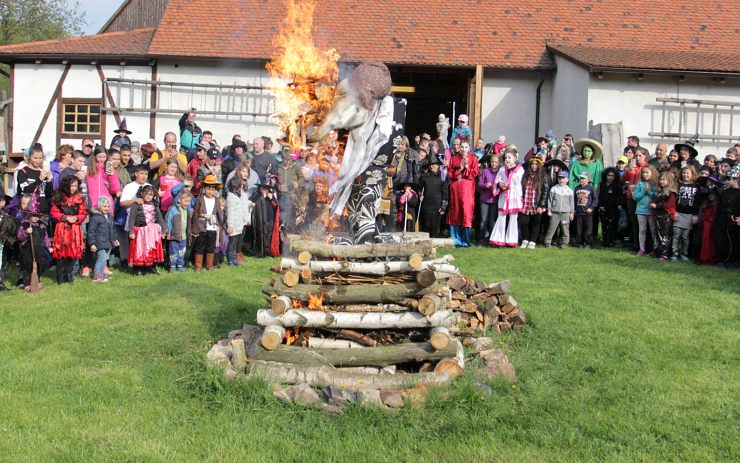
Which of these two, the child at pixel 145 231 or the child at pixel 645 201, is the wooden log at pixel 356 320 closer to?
the child at pixel 145 231

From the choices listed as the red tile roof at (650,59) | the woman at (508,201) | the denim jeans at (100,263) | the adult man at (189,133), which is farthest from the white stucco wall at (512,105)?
the denim jeans at (100,263)

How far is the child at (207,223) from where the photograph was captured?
41.6ft

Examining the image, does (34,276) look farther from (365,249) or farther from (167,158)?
(365,249)

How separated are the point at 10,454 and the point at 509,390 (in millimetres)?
3912

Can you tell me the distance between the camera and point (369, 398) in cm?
643

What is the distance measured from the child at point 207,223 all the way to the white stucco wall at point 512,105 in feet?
38.5

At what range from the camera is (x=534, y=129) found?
23.0 meters

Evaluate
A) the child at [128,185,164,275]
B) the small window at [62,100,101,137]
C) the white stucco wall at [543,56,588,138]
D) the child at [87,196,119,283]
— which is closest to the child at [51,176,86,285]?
the child at [87,196,119,283]

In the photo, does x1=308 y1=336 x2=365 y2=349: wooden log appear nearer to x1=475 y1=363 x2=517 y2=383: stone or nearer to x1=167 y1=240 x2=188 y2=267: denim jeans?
x1=475 y1=363 x2=517 y2=383: stone

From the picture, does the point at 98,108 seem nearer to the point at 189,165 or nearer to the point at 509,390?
the point at 189,165

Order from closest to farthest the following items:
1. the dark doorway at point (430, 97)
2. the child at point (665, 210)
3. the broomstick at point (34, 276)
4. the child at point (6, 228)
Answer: the child at point (6, 228) → the broomstick at point (34, 276) → the child at point (665, 210) → the dark doorway at point (430, 97)

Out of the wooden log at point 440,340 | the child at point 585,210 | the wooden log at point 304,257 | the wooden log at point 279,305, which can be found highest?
the child at point 585,210

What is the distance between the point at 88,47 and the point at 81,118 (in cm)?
197

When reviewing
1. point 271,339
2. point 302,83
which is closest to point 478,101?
point 302,83
